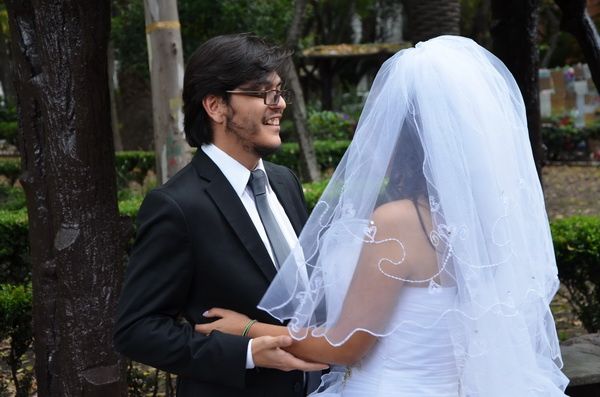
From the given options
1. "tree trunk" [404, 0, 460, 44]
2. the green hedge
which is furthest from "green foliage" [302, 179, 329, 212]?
the green hedge

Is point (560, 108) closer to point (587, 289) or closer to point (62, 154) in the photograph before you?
point (587, 289)

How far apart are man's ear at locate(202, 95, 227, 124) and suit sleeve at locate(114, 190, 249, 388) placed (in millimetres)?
281

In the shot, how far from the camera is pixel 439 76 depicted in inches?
84.2

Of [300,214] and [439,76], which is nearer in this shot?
[439,76]

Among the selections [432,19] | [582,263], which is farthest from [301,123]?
[432,19]

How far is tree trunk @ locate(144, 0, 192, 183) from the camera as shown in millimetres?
6852

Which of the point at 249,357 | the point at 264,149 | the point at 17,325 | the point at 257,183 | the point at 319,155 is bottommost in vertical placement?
the point at 319,155

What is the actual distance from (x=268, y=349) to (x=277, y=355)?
0.03 m

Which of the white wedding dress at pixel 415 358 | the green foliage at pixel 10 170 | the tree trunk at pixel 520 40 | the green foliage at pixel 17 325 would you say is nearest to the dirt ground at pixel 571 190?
the tree trunk at pixel 520 40

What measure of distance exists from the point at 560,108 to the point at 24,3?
23.1 meters

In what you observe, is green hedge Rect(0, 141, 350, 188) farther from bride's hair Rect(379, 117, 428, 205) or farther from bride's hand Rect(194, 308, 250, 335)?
bride's hair Rect(379, 117, 428, 205)

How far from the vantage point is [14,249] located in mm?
7070

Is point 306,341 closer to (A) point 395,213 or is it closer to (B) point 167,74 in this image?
(A) point 395,213

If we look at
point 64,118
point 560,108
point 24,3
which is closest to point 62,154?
point 64,118
